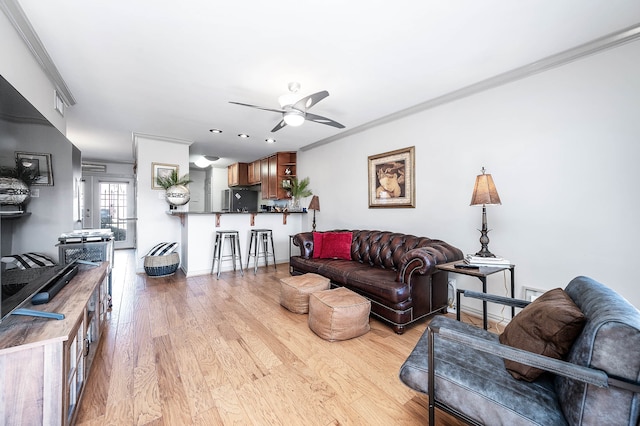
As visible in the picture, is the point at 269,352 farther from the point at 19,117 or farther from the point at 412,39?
the point at 412,39

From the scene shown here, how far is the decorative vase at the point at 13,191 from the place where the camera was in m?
1.21

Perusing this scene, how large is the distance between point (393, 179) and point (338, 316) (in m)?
2.18

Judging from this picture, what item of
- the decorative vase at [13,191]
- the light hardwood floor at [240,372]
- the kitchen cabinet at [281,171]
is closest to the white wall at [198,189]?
the kitchen cabinet at [281,171]

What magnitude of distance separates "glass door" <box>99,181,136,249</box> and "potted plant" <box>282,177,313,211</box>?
4.74 metres

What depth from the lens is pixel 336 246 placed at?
376 cm

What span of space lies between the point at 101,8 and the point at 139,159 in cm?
332

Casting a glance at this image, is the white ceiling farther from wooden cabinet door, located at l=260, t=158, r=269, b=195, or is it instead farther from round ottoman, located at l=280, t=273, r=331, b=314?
wooden cabinet door, located at l=260, t=158, r=269, b=195

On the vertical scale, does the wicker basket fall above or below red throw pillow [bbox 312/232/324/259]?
below

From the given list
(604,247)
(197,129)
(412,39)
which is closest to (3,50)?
(197,129)

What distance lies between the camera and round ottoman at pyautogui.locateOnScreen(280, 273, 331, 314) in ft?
9.09

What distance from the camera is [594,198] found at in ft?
6.97

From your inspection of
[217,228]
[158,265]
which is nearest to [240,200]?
[217,228]

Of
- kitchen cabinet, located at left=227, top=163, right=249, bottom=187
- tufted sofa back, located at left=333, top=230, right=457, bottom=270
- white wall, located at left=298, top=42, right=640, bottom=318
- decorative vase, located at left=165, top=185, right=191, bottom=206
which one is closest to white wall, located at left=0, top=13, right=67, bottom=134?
decorative vase, located at left=165, top=185, right=191, bottom=206

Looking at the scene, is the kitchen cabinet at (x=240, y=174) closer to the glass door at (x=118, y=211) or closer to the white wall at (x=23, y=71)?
the glass door at (x=118, y=211)
